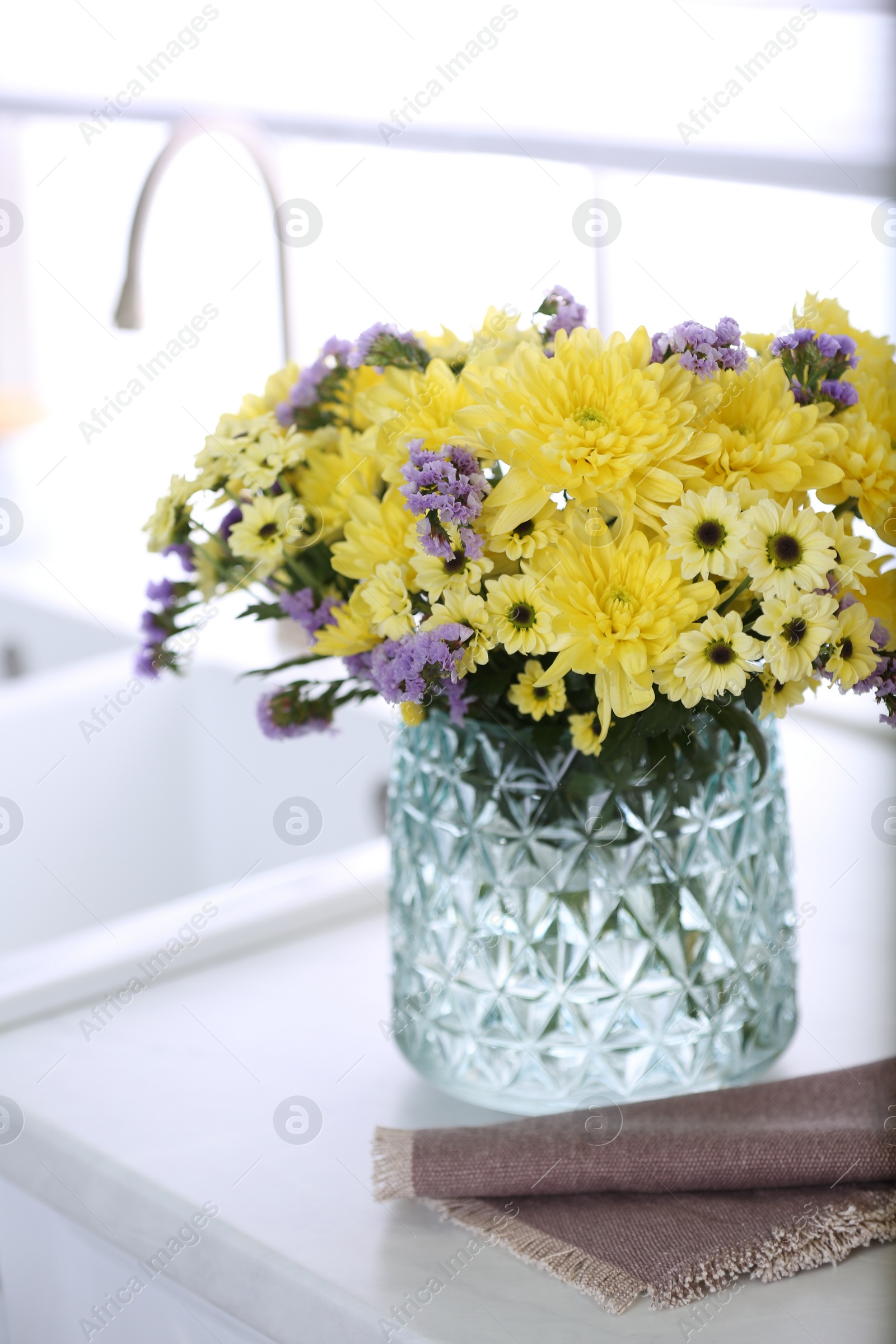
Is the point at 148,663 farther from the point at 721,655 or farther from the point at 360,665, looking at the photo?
the point at 721,655

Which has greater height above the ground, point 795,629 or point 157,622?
point 157,622

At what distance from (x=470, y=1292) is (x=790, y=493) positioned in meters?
0.35

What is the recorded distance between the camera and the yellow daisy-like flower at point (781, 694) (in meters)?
0.57

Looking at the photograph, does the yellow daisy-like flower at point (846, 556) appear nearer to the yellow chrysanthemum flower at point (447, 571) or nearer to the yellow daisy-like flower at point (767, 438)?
the yellow daisy-like flower at point (767, 438)

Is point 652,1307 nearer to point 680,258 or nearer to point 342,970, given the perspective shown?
point 342,970

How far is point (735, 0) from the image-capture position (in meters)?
1.31

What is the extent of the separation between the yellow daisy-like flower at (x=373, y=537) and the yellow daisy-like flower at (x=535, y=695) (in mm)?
69

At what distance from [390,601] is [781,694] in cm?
16

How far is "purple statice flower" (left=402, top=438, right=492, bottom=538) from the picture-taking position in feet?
1.81

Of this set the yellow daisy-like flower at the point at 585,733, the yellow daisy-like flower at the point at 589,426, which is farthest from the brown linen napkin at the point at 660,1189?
the yellow daisy-like flower at the point at 589,426

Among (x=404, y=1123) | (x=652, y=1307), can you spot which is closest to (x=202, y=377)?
(x=404, y=1123)

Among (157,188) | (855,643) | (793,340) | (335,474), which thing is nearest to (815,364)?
(793,340)

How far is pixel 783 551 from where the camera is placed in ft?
1.75

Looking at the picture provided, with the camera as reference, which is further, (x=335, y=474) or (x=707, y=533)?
(x=335, y=474)
